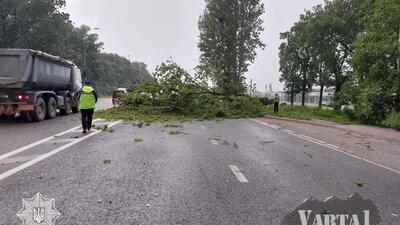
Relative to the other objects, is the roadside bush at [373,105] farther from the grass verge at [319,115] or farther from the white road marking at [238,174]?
the white road marking at [238,174]

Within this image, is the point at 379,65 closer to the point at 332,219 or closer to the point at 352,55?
the point at 352,55

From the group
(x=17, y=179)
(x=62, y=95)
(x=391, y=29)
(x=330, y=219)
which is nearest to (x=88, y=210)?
(x=17, y=179)

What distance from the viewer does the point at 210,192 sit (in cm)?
629

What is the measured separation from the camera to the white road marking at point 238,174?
23.6 feet

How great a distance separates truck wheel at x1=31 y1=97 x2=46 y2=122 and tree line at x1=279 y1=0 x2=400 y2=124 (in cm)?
1726

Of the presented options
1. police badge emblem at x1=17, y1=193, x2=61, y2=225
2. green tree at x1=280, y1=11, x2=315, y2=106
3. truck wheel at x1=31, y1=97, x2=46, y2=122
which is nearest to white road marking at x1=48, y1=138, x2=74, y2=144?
police badge emblem at x1=17, y1=193, x2=61, y2=225

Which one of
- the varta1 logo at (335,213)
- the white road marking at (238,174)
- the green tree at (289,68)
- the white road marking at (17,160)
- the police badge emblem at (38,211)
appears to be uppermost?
the green tree at (289,68)

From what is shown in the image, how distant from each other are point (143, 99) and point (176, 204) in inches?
736

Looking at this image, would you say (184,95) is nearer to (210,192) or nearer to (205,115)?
(205,115)

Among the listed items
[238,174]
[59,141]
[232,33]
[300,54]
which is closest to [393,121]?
[238,174]

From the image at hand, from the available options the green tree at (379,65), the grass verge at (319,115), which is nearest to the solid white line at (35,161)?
the green tree at (379,65)

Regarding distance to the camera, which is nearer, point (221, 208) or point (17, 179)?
point (221, 208)

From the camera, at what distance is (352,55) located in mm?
27641

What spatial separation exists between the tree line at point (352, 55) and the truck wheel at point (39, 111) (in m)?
17.3
